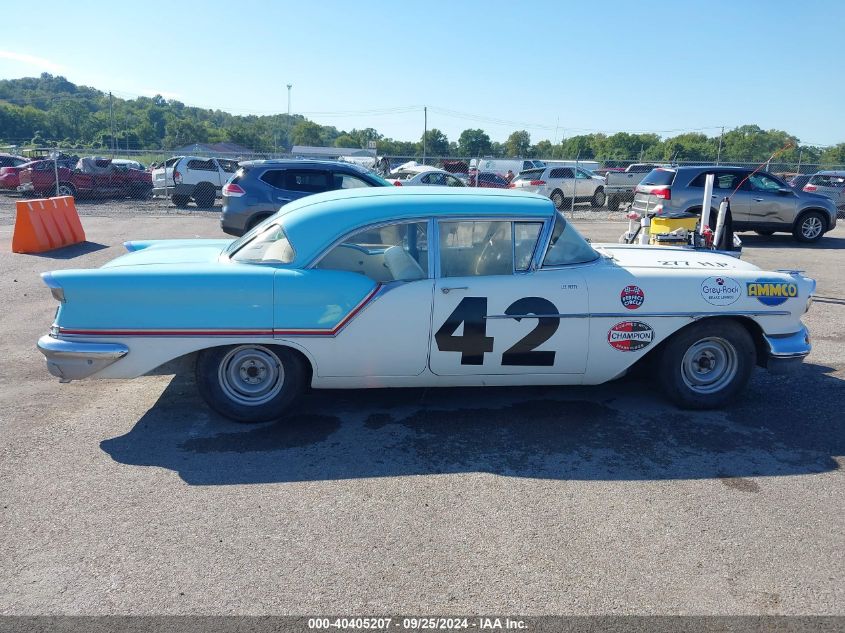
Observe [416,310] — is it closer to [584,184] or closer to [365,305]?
[365,305]

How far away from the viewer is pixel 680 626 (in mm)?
2855

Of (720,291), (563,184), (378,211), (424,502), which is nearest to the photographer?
(424,502)

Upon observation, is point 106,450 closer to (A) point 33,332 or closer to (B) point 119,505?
(B) point 119,505

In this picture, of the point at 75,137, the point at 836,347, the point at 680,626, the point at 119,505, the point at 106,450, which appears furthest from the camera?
the point at 75,137

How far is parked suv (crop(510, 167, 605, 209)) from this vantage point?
23.3m

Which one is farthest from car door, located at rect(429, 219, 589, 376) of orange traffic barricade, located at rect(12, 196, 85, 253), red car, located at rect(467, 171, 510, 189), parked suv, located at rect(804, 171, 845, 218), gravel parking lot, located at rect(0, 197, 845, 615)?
red car, located at rect(467, 171, 510, 189)

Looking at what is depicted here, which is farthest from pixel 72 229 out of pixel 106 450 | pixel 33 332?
pixel 106 450

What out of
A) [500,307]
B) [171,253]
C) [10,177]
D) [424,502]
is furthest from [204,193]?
[424,502]

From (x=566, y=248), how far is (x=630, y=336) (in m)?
0.78

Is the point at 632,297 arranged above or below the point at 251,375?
above

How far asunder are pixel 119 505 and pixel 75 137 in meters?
91.1

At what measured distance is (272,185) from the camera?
1220 centimetres

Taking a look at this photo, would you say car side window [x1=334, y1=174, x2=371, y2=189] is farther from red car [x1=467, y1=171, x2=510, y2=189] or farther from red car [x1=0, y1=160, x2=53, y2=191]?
red car [x1=0, y1=160, x2=53, y2=191]

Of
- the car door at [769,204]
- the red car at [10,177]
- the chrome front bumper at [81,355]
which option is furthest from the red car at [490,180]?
the chrome front bumper at [81,355]
